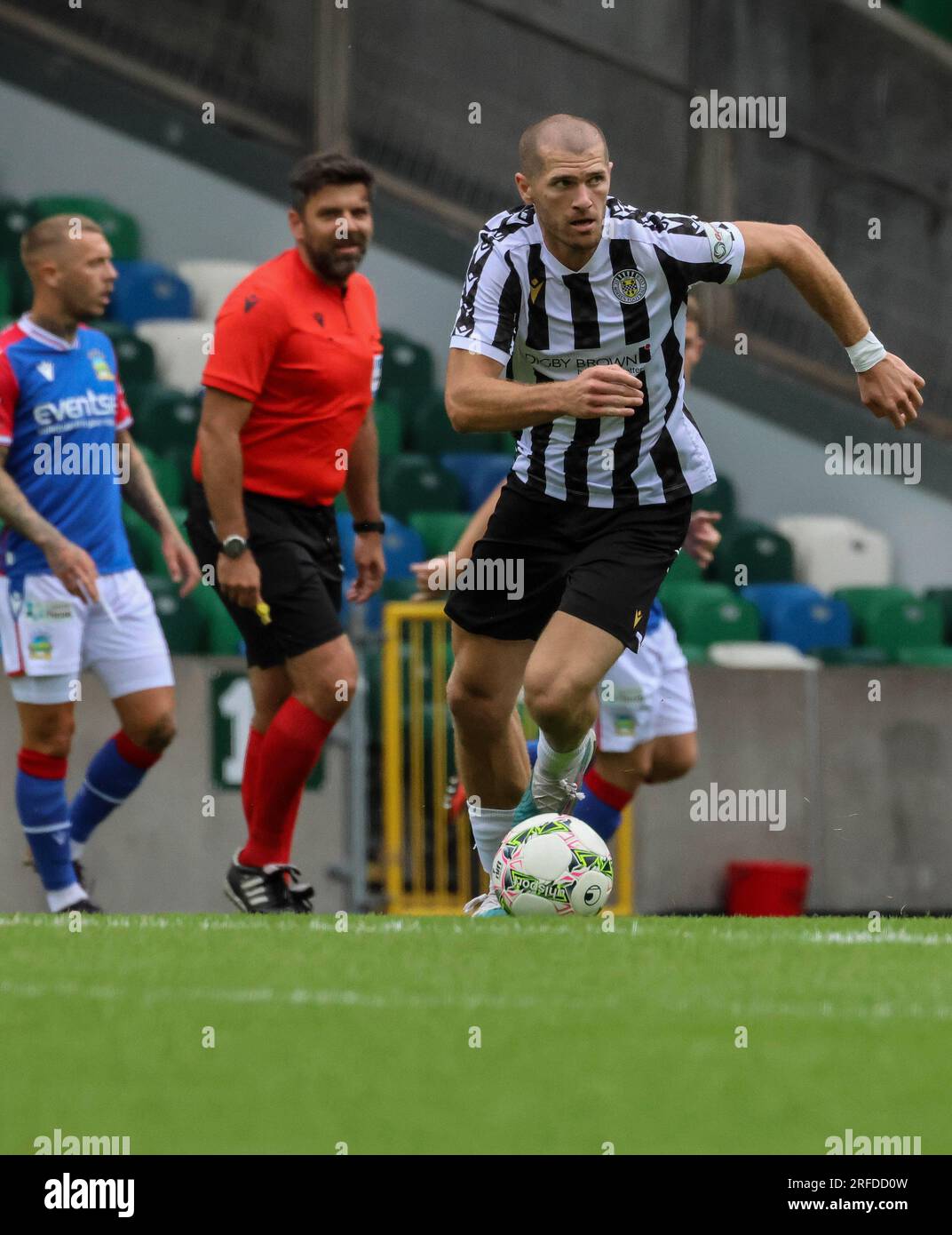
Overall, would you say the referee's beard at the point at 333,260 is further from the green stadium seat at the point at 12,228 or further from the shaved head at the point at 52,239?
the green stadium seat at the point at 12,228

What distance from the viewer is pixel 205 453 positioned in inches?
277

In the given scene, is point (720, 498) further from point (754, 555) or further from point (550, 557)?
point (550, 557)

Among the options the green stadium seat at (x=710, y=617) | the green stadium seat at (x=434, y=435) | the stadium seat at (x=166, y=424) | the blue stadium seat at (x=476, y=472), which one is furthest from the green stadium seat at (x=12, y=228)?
the green stadium seat at (x=710, y=617)

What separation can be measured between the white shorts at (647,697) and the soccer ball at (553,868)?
195 centimetres

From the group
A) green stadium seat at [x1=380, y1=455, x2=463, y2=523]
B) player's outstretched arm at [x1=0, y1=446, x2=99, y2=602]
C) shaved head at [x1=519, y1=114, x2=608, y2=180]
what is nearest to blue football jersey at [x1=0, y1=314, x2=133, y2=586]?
player's outstretched arm at [x1=0, y1=446, x2=99, y2=602]

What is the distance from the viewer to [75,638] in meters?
7.67

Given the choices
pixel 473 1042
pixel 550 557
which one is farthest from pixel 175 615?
pixel 473 1042

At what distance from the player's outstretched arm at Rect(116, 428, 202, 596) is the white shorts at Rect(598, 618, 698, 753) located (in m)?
1.50

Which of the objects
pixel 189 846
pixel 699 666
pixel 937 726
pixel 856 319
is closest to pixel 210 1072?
pixel 856 319

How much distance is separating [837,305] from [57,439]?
2.91 m

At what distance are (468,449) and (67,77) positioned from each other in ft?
11.7

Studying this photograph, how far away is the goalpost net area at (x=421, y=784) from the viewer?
1026 centimetres

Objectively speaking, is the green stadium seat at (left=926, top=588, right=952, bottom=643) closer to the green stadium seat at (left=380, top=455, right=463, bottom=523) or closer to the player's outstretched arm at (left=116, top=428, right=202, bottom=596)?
the green stadium seat at (left=380, top=455, right=463, bottom=523)

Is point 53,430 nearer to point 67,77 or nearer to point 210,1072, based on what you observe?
point 210,1072
